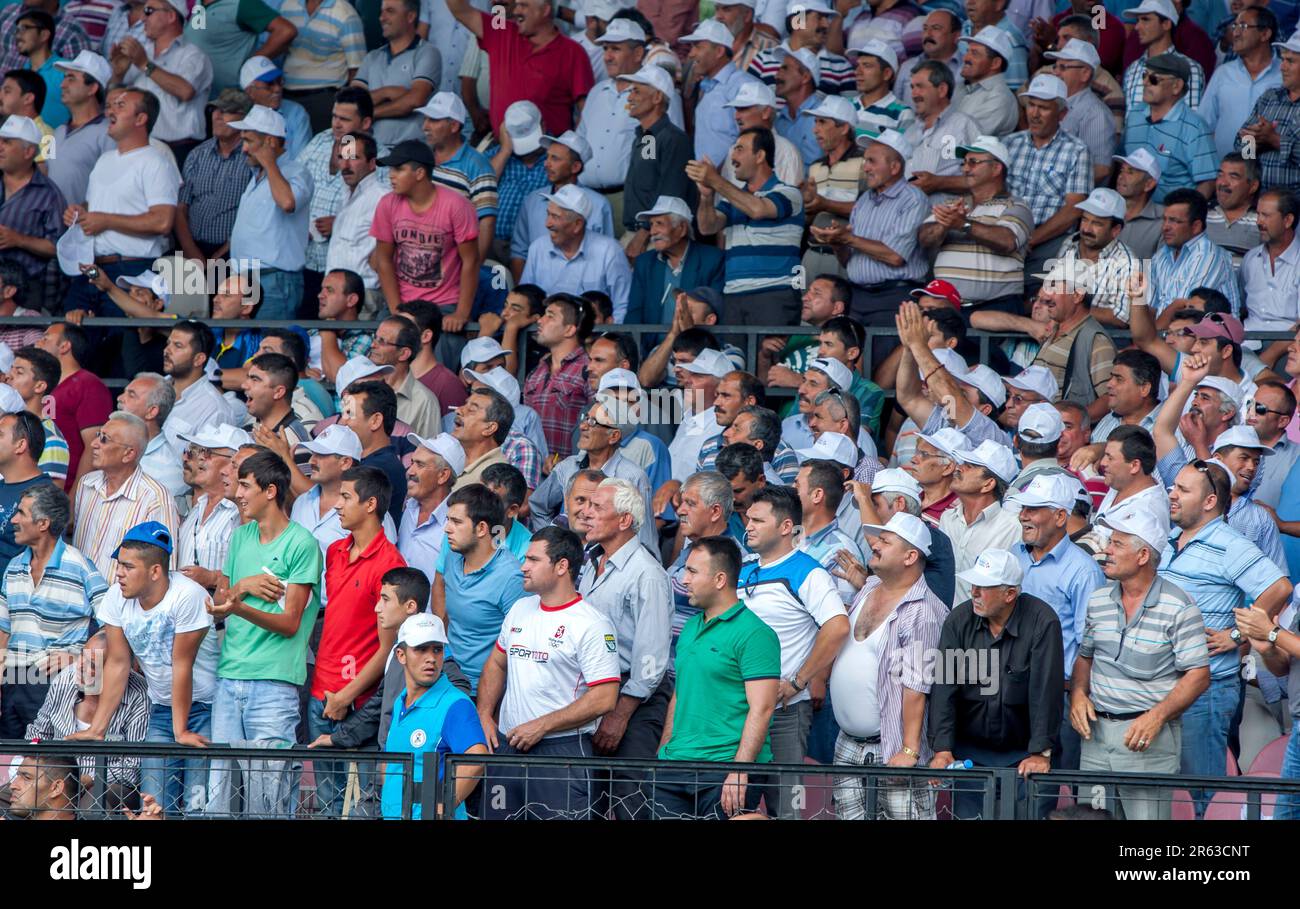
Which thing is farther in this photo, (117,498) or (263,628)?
(117,498)

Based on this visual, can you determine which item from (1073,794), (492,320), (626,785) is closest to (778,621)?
(626,785)

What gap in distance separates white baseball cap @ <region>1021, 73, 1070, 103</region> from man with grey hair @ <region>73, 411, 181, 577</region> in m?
5.71

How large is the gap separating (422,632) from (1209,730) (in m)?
3.43

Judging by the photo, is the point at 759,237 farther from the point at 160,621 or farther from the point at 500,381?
the point at 160,621

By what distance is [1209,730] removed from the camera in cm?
951

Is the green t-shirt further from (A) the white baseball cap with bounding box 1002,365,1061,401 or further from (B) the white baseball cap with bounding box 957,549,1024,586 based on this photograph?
(A) the white baseball cap with bounding box 1002,365,1061,401

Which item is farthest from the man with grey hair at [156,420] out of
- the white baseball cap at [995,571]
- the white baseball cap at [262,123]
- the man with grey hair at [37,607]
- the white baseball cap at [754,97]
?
the white baseball cap at [995,571]

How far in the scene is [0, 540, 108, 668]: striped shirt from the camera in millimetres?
10156

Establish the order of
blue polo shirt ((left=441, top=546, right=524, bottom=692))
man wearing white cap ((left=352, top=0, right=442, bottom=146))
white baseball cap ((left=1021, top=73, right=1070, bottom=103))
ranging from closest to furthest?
blue polo shirt ((left=441, top=546, right=524, bottom=692)), white baseball cap ((left=1021, top=73, right=1070, bottom=103)), man wearing white cap ((left=352, top=0, right=442, bottom=146))

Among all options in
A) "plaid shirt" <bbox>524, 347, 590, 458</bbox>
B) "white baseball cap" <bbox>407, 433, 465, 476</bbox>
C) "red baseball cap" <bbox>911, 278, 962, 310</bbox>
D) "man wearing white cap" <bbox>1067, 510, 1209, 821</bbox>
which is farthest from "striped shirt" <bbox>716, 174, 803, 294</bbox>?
"man wearing white cap" <bbox>1067, 510, 1209, 821</bbox>

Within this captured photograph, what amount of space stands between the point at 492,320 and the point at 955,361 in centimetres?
286

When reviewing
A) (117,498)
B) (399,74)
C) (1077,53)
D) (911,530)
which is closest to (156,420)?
(117,498)

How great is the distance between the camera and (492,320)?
1292cm
